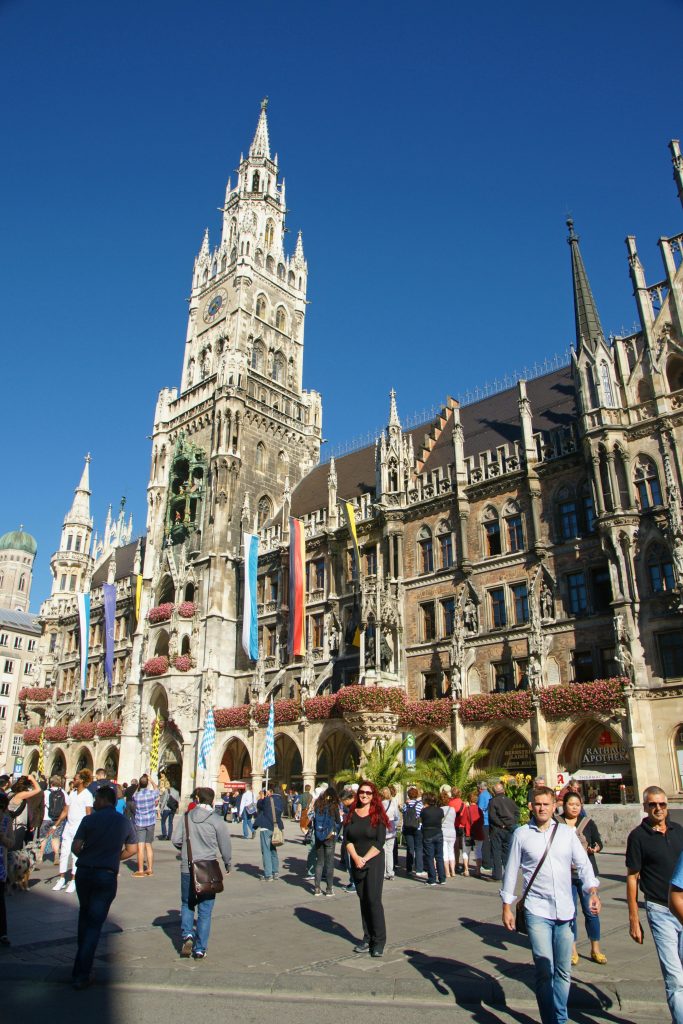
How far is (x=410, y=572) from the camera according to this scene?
3344 centimetres

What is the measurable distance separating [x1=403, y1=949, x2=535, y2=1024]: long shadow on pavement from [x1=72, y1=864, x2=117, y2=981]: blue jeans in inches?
127

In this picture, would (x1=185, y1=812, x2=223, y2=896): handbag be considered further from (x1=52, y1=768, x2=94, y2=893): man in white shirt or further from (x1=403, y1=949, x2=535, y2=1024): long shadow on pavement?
(x1=52, y1=768, x2=94, y2=893): man in white shirt

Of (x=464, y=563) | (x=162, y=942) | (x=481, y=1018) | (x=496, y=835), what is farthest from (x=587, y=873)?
(x=464, y=563)

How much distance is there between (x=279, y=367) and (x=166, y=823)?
3338 centimetres

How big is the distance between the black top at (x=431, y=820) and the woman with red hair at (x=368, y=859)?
5.84 m

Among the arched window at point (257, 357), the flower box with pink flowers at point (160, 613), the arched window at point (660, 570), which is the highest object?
the arched window at point (257, 357)

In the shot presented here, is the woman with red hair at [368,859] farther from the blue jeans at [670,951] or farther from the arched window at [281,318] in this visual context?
the arched window at [281,318]

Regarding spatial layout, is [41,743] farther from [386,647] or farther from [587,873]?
[587,873]

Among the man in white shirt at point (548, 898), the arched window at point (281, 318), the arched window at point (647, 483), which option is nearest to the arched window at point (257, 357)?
the arched window at point (281, 318)

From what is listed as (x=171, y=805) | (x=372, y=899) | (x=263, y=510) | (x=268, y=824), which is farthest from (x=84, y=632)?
(x=372, y=899)

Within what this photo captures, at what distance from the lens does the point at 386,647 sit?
31578 mm

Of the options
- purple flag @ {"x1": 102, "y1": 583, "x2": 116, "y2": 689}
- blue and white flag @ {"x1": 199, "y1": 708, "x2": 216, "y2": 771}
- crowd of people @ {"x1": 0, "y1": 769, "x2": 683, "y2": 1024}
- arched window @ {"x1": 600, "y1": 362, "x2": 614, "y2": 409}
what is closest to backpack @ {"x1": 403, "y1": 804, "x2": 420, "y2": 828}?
crowd of people @ {"x1": 0, "y1": 769, "x2": 683, "y2": 1024}

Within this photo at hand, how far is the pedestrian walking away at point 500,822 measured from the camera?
545 inches

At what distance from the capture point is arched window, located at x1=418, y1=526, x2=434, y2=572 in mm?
32906
